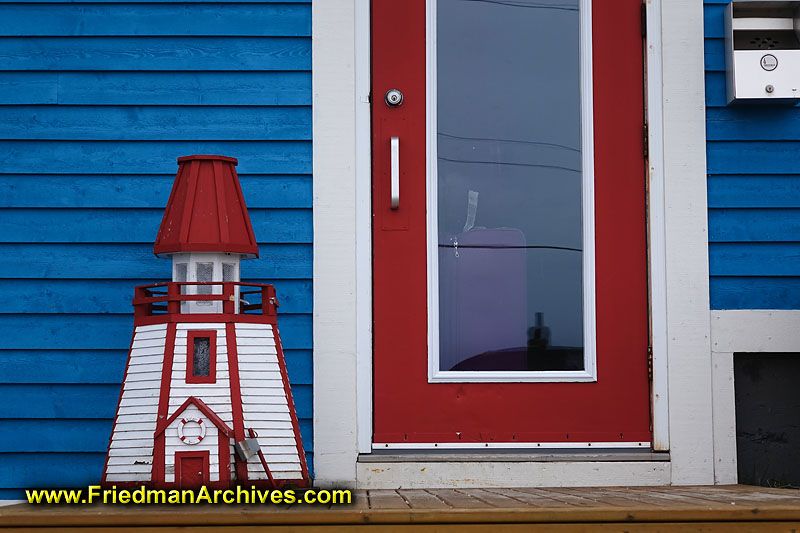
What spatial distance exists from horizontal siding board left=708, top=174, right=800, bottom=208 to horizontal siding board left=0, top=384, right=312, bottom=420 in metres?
2.25

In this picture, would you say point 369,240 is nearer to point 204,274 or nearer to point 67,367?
point 204,274

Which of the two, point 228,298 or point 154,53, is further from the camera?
point 154,53

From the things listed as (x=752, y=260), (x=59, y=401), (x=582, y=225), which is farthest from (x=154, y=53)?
(x=752, y=260)

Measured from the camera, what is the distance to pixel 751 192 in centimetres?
336

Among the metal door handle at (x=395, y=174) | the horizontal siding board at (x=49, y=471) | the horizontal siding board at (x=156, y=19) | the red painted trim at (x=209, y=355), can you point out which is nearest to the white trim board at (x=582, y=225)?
the metal door handle at (x=395, y=174)

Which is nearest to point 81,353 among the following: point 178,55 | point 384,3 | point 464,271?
point 178,55

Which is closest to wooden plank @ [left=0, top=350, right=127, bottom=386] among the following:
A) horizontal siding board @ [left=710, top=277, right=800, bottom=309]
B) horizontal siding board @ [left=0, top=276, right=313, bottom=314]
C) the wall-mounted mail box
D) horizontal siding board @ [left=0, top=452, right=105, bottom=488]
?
horizontal siding board @ [left=0, top=276, right=313, bottom=314]

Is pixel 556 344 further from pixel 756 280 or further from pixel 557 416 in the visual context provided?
pixel 756 280

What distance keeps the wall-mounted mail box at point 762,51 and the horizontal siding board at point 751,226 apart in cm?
41

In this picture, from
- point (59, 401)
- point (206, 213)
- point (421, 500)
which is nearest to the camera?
point (421, 500)

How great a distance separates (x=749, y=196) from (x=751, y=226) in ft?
0.36

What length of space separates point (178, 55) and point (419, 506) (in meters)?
A: 1.93

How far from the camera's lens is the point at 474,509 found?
89.1 inches

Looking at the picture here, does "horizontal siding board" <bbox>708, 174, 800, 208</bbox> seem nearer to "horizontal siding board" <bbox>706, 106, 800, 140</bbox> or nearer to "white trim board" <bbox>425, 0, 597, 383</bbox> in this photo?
"horizontal siding board" <bbox>706, 106, 800, 140</bbox>
